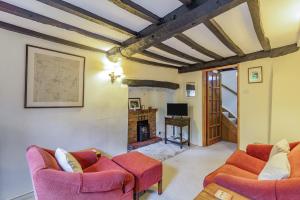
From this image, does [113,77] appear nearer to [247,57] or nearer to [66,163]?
[66,163]

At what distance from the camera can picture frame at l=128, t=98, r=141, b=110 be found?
15.8 ft

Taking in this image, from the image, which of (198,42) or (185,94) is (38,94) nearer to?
(198,42)

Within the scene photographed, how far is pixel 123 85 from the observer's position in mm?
3762

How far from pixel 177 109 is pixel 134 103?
1259 mm

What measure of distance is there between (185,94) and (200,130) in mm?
1157

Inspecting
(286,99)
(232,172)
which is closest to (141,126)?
(232,172)

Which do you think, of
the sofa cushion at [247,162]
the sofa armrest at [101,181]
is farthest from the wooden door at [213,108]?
the sofa armrest at [101,181]

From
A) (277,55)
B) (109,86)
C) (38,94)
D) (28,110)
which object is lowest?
(28,110)

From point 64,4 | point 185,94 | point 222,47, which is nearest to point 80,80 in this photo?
point 64,4

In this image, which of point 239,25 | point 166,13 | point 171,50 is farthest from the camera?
point 171,50

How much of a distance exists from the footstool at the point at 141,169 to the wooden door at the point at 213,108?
296 centimetres

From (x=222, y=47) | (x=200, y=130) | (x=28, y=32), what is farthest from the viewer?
(x=200, y=130)

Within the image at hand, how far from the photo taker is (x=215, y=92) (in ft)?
17.3

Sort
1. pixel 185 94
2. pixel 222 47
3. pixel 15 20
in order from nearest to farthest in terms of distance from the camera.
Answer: pixel 15 20 → pixel 222 47 → pixel 185 94
